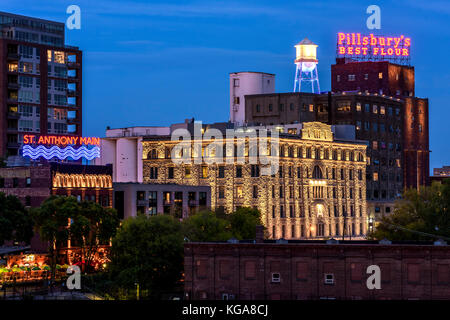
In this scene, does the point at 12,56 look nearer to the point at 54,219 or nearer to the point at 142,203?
the point at 142,203

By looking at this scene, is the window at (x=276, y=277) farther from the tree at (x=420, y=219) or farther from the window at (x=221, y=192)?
the window at (x=221, y=192)

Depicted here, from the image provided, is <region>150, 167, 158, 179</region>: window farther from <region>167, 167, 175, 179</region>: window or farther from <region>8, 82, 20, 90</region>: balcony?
<region>8, 82, 20, 90</region>: balcony

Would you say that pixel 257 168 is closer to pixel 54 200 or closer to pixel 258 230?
pixel 54 200

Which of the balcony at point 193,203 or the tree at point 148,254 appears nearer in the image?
the tree at point 148,254

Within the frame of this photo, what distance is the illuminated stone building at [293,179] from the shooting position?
544ft

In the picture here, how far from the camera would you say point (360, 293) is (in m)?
97.9

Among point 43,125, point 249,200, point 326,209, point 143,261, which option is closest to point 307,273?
point 143,261

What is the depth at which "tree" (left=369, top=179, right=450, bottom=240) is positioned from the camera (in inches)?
5251

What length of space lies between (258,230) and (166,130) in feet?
257

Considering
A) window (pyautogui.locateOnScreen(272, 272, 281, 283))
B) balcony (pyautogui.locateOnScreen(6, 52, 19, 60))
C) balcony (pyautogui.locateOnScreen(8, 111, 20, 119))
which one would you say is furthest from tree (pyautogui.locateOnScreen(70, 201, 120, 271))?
balcony (pyautogui.locateOnScreen(6, 52, 19, 60))

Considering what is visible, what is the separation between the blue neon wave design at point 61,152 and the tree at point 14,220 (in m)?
36.4

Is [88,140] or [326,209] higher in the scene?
[88,140]

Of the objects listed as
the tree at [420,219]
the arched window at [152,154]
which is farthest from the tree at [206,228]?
the arched window at [152,154]

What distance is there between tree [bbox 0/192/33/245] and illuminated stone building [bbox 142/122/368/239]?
138 ft
